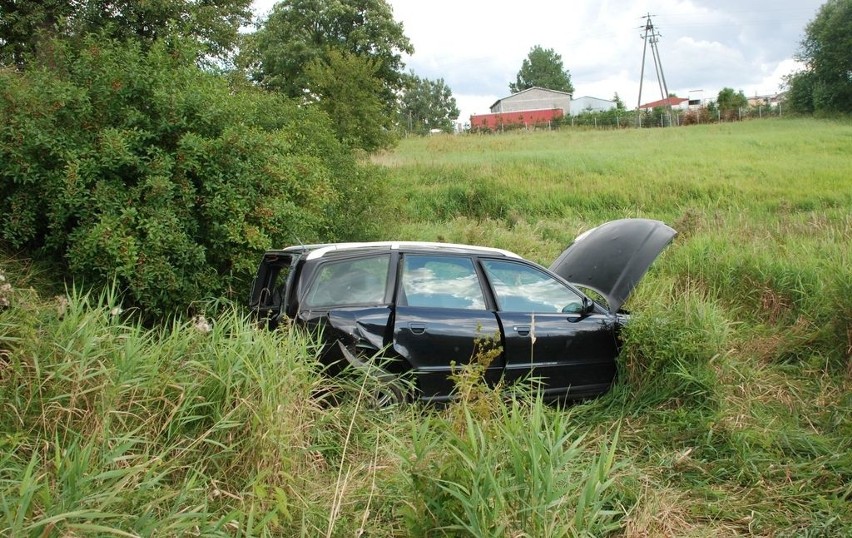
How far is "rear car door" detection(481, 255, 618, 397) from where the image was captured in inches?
213

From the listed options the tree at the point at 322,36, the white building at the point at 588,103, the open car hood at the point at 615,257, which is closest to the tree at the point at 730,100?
the tree at the point at 322,36

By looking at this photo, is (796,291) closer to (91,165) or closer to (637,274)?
(637,274)

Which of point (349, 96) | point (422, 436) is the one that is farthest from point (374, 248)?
point (349, 96)

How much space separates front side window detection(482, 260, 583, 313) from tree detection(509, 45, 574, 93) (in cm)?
9578

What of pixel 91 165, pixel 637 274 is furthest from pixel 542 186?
pixel 91 165

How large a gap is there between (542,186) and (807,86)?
41.7 meters

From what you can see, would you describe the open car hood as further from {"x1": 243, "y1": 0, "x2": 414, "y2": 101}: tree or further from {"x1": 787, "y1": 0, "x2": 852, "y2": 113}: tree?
{"x1": 787, "y1": 0, "x2": 852, "y2": 113}: tree

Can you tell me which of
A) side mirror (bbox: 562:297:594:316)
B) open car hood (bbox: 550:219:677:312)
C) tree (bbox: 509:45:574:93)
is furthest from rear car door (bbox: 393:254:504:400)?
tree (bbox: 509:45:574:93)

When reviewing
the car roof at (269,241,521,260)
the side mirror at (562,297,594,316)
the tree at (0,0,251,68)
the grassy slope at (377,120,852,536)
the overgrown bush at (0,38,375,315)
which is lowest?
the grassy slope at (377,120,852,536)

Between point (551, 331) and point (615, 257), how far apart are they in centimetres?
154

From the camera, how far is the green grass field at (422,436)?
2561 mm

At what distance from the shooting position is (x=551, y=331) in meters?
5.55

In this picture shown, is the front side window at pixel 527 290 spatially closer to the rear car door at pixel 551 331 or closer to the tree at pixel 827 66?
the rear car door at pixel 551 331

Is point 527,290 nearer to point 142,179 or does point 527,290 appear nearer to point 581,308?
point 581,308
